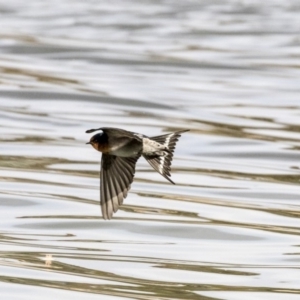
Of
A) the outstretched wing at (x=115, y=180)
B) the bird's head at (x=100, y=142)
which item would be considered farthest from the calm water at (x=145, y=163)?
the bird's head at (x=100, y=142)

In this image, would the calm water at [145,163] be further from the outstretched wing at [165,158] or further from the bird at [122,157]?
the outstretched wing at [165,158]

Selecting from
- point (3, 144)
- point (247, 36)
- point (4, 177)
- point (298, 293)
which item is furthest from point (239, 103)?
point (298, 293)

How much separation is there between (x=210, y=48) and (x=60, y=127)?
5719 mm

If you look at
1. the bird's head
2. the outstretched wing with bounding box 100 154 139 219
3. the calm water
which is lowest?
the calm water

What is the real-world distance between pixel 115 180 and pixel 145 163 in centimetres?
357

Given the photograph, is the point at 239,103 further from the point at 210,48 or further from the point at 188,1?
the point at 188,1

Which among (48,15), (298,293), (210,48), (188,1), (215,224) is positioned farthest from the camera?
(188,1)

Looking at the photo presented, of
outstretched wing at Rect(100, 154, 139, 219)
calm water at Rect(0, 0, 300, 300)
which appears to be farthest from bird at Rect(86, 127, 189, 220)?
calm water at Rect(0, 0, 300, 300)

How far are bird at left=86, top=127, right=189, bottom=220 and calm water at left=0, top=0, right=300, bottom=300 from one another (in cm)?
41

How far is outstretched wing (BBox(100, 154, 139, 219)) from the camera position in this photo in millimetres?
5582

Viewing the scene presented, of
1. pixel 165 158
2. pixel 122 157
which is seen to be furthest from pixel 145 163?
pixel 165 158

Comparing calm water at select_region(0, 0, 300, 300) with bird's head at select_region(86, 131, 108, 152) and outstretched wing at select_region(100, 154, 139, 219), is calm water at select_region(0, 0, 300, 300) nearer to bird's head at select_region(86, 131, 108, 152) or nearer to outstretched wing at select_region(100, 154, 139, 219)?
outstretched wing at select_region(100, 154, 139, 219)

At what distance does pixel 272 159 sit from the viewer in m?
9.36

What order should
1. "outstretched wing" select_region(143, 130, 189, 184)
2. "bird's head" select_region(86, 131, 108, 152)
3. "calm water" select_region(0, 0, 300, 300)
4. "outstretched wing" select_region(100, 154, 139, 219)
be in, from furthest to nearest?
"calm water" select_region(0, 0, 300, 300)
"outstretched wing" select_region(100, 154, 139, 219)
"outstretched wing" select_region(143, 130, 189, 184)
"bird's head" select_region(86, 131, 108, 152)
